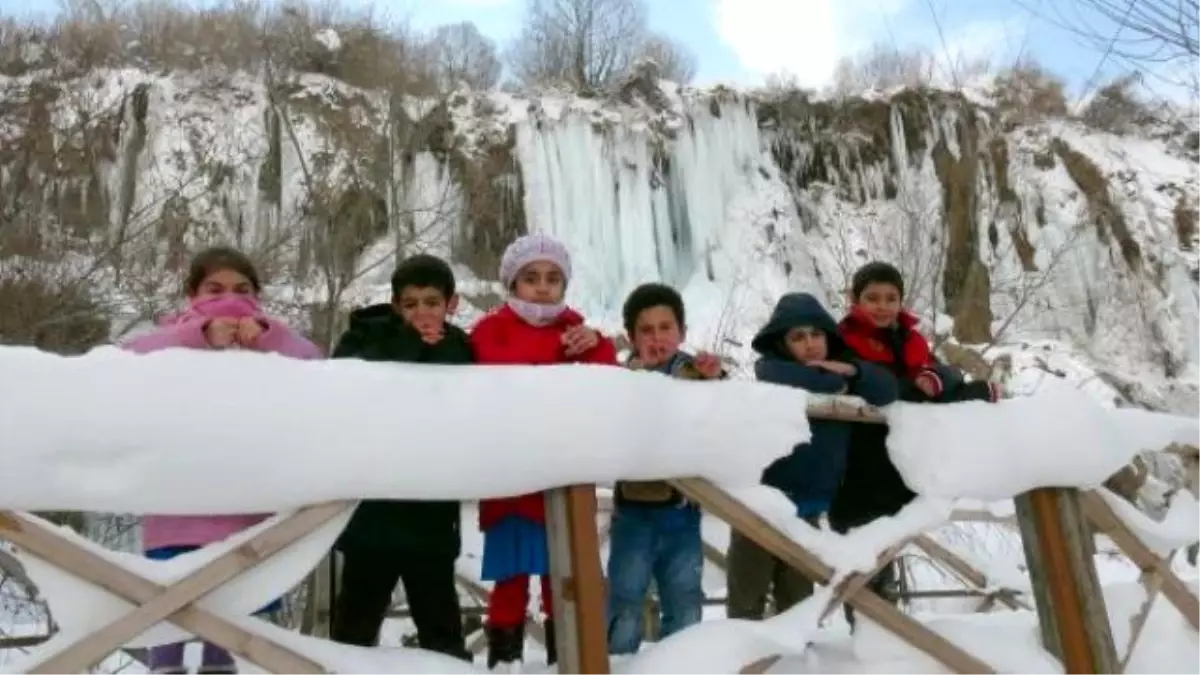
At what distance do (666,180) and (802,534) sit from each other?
1631 cm

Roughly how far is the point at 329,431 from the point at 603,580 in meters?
0.77

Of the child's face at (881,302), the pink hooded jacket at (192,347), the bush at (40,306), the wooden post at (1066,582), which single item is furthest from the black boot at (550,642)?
the bush at (40,306)

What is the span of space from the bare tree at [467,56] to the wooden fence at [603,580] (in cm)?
2041

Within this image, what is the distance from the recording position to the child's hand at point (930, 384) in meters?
3.73

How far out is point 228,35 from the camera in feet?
Answer: 68.5

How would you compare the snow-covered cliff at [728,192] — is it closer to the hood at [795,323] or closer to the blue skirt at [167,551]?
the hood at [795,323]

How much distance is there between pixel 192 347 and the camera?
261 cm

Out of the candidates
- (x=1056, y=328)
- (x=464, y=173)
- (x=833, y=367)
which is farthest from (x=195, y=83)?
(x=833, y=367)

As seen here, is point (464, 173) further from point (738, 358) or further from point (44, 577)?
point (44, 577)

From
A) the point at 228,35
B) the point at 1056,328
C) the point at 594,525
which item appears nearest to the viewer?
Answer: the point at 594,525

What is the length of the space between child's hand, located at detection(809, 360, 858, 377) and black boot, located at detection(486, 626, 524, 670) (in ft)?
4.30

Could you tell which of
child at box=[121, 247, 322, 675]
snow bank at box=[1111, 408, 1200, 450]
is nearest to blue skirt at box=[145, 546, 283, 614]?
child at box=[121, 247, 322, 675]

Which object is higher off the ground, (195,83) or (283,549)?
(195,83)

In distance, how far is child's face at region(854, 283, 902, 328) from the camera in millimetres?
3904
